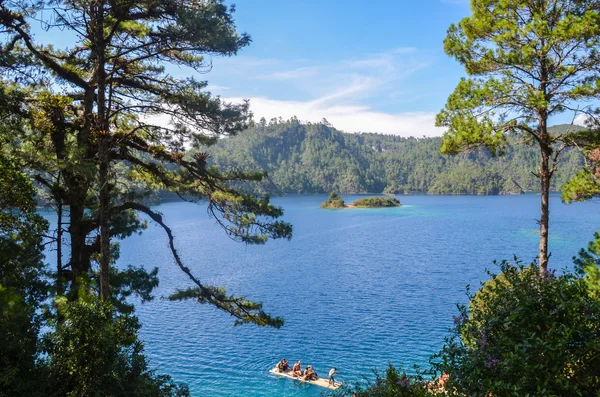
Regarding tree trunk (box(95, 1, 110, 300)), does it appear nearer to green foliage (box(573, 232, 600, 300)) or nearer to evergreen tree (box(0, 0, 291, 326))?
evergreen tree (box(0, 0, 291, 326))

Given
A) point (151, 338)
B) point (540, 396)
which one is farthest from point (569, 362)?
point (151, 338)

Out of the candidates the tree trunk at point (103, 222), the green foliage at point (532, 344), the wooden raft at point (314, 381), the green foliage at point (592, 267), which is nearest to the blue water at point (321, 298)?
the wooden raft at point (314, 381)

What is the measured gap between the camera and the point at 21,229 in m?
11.5

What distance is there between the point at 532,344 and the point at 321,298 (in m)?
32.6

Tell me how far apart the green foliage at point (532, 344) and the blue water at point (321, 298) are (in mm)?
10357

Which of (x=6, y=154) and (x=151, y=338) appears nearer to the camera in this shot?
(x=6, y=154)

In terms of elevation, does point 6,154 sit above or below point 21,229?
above

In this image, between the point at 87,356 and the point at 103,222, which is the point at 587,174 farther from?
the point at 103,222

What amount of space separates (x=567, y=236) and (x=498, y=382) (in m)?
70.8

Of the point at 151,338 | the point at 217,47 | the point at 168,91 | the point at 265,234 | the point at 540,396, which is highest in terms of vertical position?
the point at 217,47

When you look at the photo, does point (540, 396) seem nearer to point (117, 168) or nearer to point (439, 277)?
point (117, 168)

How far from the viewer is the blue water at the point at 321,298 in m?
→ 24.2

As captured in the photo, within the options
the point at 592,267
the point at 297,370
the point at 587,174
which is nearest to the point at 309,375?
the point at 297,370

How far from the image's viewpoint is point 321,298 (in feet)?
121
